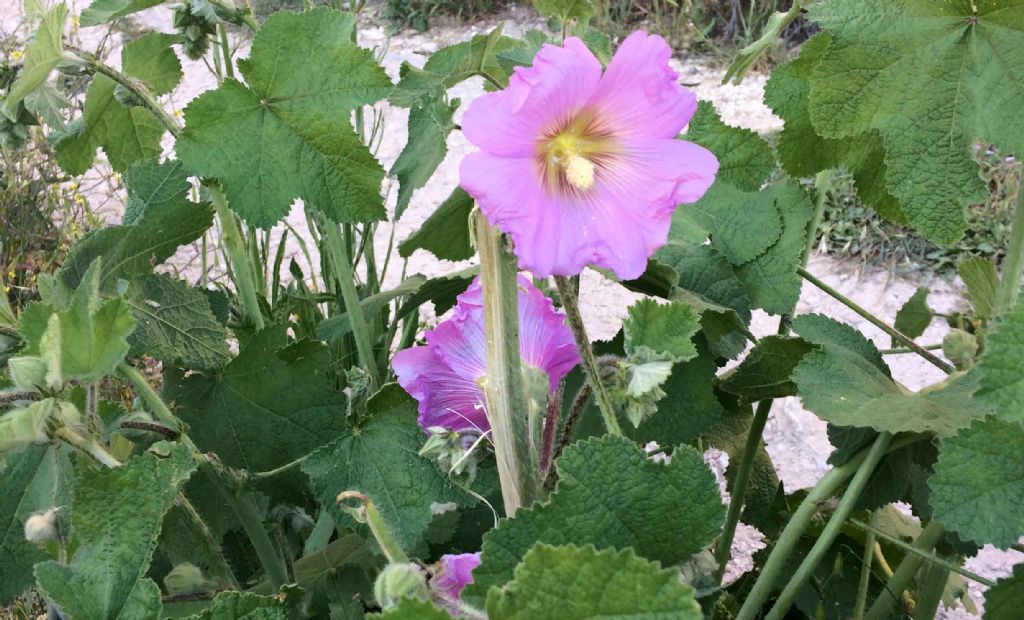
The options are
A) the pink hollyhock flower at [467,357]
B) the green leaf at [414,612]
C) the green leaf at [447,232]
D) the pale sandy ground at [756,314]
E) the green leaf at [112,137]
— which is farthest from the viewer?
the pale sandy ground at [756,314]

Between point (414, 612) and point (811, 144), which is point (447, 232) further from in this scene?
point (414, 612)

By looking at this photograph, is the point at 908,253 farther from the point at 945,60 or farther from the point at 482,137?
the point at 482,137

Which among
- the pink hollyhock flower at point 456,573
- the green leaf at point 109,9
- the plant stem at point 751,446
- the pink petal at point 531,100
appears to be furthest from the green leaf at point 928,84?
the green leaf at point 109,9

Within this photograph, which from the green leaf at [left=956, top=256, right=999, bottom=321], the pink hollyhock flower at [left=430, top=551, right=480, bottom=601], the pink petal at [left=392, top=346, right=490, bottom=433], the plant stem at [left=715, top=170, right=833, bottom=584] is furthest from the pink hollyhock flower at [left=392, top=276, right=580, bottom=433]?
the green leaf at [left=956, top=256, right=999, bottom=321]

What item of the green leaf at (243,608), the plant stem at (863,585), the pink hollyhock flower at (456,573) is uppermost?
the green leaf at (243,608)

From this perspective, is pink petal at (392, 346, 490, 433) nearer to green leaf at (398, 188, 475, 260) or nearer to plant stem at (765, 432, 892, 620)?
green leaf at (398, 188, 475, 260)

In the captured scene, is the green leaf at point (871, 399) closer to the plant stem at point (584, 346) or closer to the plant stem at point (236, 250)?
the plant stem at point (584, 346)
